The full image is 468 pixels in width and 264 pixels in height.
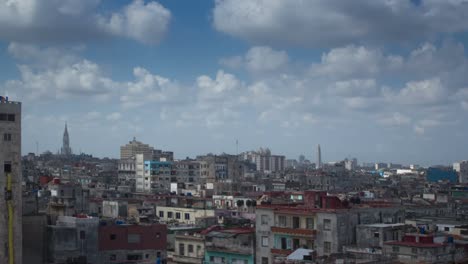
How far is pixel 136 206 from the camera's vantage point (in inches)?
4235

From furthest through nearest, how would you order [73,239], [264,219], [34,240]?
[264,219], [73,239], [34,240]

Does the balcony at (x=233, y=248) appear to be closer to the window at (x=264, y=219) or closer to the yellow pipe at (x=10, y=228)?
the window at (x=264, y=219)

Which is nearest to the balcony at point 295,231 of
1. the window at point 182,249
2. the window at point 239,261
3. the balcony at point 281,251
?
the balcony at point 281,251

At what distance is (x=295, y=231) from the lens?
61.6 meters

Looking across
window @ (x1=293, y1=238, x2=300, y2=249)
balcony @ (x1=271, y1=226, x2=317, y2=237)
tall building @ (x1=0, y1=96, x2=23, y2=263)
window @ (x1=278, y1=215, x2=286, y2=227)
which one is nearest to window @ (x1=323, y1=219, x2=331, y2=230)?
balcony @ (x1=271, y1=226, x2=317, y2=237)

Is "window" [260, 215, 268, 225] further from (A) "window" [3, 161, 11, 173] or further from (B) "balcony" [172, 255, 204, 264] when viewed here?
(A) "window" [3, 161, 11, 173]

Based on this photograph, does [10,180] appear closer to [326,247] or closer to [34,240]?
[34,240]

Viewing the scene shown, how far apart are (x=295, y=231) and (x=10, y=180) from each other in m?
24.1

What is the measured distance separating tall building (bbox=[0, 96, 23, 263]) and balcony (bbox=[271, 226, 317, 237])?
21792mm

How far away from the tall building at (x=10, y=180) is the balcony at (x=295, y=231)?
71.5ft

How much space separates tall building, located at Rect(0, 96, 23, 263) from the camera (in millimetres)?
57844

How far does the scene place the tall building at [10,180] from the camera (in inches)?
2277

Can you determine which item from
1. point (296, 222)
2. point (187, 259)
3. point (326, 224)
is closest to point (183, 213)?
point (187, 259)

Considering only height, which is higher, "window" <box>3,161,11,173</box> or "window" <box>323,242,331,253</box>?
"window" <box>3,161,11,173</box>
